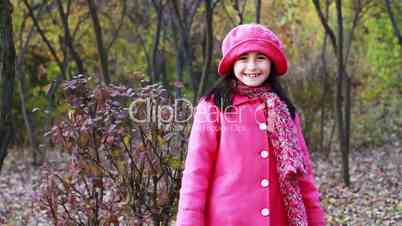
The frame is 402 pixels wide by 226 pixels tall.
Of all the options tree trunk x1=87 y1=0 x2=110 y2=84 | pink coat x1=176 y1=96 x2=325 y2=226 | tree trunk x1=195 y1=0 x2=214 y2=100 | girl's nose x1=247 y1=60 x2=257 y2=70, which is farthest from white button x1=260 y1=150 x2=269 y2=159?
tree trunk x1=87 y1=0 x2=110 y2=84

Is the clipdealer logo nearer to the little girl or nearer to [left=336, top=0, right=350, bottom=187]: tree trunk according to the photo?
the little girl

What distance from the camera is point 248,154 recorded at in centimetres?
242

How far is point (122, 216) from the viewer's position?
13.1 ft

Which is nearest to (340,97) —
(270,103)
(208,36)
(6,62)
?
(208,36)

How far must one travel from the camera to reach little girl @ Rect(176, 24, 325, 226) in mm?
2400

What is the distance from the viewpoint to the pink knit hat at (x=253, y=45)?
2.45 m

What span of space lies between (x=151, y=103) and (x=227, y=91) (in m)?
1.43

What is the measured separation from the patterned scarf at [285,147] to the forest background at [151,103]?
1429 mm

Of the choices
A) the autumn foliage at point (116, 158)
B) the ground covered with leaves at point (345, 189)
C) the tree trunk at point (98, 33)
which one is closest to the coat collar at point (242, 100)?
the autumn foliage at point (116, 158)

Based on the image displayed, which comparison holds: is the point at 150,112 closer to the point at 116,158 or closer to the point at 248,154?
the point at 116,158

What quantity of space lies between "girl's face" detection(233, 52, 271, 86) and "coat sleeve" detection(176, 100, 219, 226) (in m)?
0.17

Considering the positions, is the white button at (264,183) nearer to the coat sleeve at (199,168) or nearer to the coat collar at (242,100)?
the coat sleeve at (199,168)

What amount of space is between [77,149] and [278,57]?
175 cm

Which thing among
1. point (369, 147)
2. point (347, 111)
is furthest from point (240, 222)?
point (369, 147)
